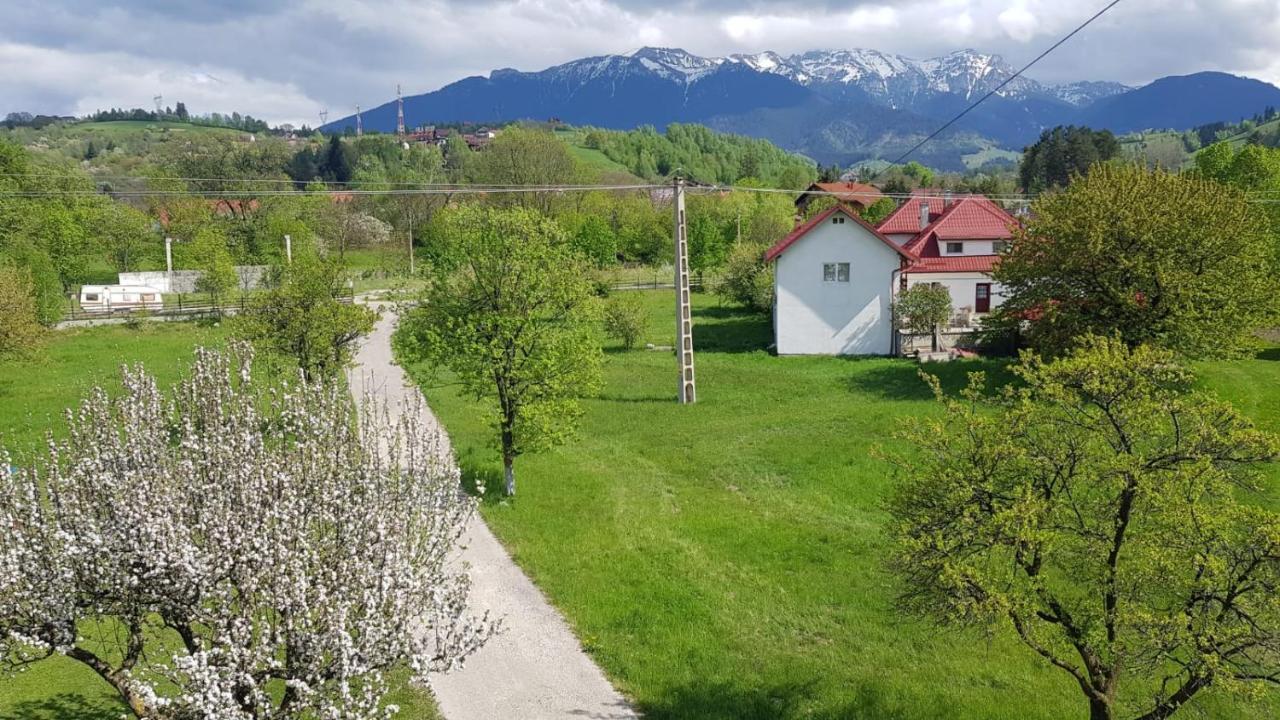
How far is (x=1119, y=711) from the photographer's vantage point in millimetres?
12078

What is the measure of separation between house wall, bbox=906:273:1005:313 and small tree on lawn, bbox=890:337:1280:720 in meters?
35.4

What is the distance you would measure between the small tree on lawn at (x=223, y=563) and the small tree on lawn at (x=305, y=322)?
1671 cm

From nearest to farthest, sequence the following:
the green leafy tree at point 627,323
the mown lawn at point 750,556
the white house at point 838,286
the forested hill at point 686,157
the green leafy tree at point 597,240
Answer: the mown lawn at point 750,556
the white house at point 838,286
the green leafy tree at point 627,323
the green leafy tree at point 597,240
the forested hill at point 686,157

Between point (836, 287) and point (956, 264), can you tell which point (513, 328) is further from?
point (956, 264)

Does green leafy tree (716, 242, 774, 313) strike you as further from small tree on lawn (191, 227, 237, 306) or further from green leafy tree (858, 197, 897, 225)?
green leafy tree (858, 197, 897, 225)

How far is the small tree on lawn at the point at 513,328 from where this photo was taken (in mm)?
20844

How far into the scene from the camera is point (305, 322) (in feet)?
85.8

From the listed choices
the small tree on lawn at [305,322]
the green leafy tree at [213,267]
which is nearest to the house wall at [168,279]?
the green leafy tree at [213,267]

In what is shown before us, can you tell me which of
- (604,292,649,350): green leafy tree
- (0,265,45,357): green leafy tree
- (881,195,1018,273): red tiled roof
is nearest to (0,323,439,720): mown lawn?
(0,265,45,357): green leafy tree

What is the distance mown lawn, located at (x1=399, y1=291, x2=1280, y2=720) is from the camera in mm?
12773

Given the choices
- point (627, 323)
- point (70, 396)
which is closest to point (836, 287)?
point (627, 323)

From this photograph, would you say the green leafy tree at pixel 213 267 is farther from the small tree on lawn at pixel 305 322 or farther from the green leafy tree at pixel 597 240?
the small tree on lawn at pixel 305 322

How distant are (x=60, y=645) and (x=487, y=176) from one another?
257 feet

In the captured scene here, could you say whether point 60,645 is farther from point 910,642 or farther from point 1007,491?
point 910,642
